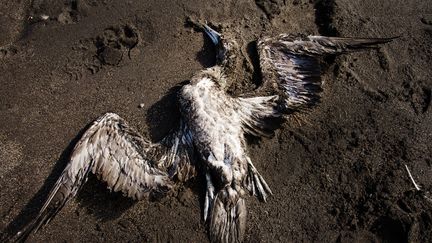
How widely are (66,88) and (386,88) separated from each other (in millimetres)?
3294

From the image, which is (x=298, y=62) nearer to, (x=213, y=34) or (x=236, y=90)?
(x=236, y=90)

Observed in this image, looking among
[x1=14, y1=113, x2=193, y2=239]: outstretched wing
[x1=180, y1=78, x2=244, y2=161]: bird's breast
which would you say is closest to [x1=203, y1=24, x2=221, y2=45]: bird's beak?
[x1=180, y1=78, x2=244, y2=161]: bird's breast

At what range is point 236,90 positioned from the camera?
448cm

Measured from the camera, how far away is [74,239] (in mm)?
3797

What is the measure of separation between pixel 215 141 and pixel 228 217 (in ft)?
2.22

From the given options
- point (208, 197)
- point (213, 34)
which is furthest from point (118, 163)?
point (213, 34)

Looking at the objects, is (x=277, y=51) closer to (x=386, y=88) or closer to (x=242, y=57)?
(x=242, y=57)

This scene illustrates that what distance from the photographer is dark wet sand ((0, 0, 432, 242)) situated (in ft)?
12.4

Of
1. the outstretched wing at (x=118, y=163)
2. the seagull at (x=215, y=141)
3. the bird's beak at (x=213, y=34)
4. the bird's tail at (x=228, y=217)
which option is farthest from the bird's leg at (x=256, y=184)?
the bird's beak at (x=213, y=34)

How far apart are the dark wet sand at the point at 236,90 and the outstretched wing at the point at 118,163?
0.85 feet

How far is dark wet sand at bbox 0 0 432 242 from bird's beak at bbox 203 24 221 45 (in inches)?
4.6

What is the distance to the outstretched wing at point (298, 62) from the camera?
13.6ft

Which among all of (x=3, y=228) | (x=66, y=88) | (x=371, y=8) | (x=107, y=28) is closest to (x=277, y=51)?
(x=371, y=8)

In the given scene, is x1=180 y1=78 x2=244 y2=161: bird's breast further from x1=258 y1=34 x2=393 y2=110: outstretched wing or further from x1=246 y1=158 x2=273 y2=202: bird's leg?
x1=258 y1=34 x2=393 y2=110: outstretched wing
